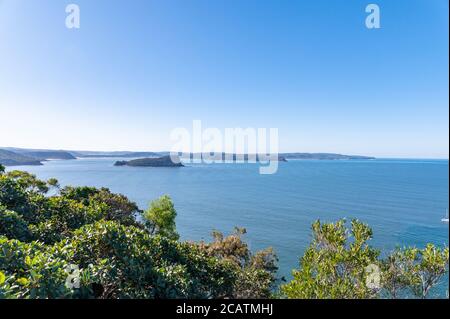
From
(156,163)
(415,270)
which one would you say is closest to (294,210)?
(415,270)

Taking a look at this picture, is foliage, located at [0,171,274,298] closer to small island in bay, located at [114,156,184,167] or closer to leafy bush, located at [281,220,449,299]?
leafy bush, located at [281,220,449,299]

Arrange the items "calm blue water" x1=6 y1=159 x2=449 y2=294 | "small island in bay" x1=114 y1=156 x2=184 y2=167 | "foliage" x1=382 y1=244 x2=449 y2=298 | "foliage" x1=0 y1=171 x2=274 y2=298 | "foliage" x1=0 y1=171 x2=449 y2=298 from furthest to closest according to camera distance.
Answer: "small island in bay" x1=114 y1=156 x2=184 y2=167, "calm blue water" x1=6 y1=159 x2=449 y2=294, "foliage" x1=382 y1=244 x2=449 y2=298, "foliage" x1=0 y1=171 x2=449 y2=298, "foliage" x1=0 y1=171 x2=274 y2=298

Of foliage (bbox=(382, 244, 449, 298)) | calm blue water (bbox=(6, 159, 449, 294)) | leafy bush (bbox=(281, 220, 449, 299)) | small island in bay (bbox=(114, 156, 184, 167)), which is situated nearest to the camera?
leafy bush (bbox=(281, 220, 449, 299))

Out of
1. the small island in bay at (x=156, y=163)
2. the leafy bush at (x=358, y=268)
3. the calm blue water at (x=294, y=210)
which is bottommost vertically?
the calm blue water at (x=294, y=210)

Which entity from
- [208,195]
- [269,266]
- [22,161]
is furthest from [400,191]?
[22,161]

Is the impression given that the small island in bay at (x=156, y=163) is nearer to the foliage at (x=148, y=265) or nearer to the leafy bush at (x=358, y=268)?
the foliage at (x=148, y=265)

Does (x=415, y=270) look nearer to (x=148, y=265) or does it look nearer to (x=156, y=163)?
(x=148, y=265)

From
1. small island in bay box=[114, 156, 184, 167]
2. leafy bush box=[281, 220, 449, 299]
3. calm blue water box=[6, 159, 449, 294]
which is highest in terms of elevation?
leafy bush box=[281, 220, 449, 299]

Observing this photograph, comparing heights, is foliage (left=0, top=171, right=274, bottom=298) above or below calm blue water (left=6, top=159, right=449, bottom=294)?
above

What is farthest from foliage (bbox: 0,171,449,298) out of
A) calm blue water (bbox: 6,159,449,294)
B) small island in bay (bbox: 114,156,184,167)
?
small island in bay (bbox: 114,156,184,167)

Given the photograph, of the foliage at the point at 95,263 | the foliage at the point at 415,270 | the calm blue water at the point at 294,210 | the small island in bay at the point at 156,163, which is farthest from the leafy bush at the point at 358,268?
the small island in bay at the point at 156,163

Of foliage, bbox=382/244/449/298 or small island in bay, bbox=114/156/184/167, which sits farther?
small island in bay, bbox=114/156/184/167
